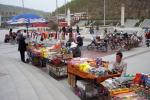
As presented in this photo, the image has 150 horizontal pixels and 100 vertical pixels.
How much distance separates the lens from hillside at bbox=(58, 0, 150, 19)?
275 ft

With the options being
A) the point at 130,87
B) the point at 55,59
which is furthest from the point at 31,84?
the point at 130,87

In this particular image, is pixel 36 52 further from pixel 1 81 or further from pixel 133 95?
pixel 133 95

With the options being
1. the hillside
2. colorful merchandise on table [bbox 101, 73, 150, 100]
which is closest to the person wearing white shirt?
colorful merchandise on table [bbox 101, 73, 150, 100]

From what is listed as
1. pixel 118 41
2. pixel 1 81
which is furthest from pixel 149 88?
pixel 118 41

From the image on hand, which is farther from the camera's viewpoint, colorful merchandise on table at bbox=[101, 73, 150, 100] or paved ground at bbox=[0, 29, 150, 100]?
paved ground at bbox=[0, 29, 150, 100]

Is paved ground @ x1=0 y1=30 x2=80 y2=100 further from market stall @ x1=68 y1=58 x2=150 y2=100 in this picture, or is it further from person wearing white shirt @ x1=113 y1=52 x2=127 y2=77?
person wearing white shirt @ x1=113 y1=52 x2=127 y2=77

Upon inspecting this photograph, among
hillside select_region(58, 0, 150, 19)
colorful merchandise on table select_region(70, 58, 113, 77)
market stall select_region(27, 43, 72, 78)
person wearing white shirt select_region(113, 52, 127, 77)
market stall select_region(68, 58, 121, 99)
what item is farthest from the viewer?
hillside select_region(58, 0, 150, 19)

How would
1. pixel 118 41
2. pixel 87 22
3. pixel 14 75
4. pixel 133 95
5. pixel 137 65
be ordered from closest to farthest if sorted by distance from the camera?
pixel 133 95 → pixel 14 75 → pixel 137 65 → pixel 118 41 → pixel 87 22

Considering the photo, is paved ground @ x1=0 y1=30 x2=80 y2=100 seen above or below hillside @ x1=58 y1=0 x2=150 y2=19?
below

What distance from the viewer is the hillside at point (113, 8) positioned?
275 feet

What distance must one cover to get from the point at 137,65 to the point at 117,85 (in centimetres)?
815

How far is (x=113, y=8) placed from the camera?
9056cm

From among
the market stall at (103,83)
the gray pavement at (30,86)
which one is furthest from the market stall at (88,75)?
the gray pavement at (30,86)

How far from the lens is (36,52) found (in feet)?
53.4
